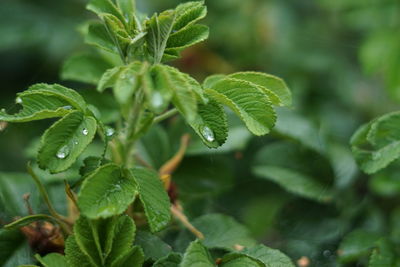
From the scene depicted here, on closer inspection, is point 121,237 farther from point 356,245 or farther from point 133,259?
point 356,245

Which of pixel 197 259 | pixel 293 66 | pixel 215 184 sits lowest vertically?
pixel 293 66

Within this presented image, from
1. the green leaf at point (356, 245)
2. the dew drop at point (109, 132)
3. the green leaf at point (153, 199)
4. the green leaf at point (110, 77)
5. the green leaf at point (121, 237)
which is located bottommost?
the green leaf at point (356, 245)

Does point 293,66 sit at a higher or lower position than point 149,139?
lower

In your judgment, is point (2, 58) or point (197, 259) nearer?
point (197, 259)

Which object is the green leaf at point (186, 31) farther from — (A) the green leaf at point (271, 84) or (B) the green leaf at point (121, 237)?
(B) the green leaf at point (121, 237)

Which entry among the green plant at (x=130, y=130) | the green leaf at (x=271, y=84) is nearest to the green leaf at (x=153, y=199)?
the green plant at (x=130, y=130)

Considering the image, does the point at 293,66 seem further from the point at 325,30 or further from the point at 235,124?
the point at 235,124

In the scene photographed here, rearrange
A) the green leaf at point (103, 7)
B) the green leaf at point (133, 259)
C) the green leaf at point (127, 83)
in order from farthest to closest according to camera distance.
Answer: the green leaf at point (103, 7) → the green leaf at point (133, 259) → the green leaf at point (127, 83)

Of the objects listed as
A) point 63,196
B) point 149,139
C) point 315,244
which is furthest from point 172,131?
point 315,244
